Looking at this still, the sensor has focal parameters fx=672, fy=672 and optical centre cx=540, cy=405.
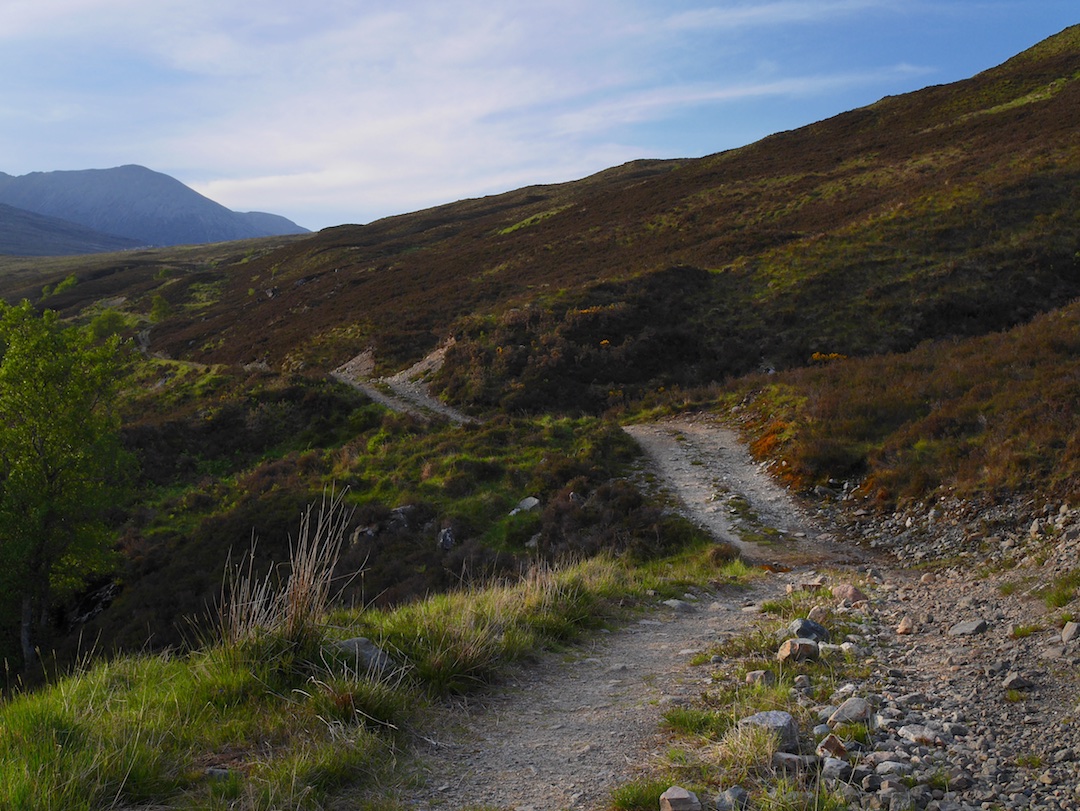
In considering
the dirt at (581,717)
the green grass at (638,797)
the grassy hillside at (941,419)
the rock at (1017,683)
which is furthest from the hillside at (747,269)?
the green grass at (638,797)

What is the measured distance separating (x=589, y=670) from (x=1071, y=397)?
37.5 ft

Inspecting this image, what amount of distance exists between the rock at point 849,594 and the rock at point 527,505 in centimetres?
915

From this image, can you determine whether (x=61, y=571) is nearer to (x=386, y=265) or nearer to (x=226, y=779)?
(x=226, y=779)

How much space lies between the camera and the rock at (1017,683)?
485cm

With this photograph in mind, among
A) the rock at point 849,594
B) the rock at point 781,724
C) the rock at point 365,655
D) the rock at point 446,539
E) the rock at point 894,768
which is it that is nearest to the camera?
the rock at point 894,768

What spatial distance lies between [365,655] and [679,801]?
3000 millimetres

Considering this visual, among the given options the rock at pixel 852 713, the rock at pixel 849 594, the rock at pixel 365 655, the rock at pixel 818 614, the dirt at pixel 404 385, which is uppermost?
the dirt at pixel 404 385

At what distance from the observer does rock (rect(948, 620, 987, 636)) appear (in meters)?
6.39

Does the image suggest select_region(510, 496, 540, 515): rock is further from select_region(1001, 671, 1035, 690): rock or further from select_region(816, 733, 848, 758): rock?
select_region(816, 733, 848, 758): rock

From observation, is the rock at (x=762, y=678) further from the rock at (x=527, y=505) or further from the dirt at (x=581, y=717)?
the rock at (x=527, y=505)

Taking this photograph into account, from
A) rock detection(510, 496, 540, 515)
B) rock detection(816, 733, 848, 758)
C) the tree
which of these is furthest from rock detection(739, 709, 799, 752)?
the tree

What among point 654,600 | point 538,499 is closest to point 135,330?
point 538,499

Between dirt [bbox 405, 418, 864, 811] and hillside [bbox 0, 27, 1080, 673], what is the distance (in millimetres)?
4159

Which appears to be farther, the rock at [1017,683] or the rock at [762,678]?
the rock at [762,678]
